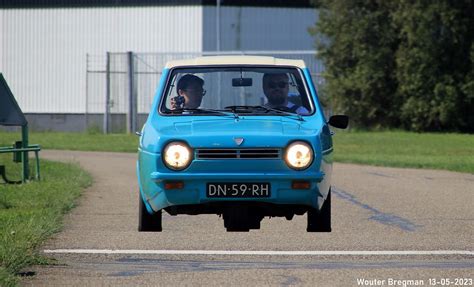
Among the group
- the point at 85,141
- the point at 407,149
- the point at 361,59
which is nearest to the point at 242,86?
the point at 407,149

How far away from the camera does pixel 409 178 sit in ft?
78.3

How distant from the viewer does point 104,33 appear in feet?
181

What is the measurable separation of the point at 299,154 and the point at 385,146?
3060 centimetres

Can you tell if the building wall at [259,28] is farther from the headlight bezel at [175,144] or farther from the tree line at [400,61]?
the headlight bezel at [175,144]

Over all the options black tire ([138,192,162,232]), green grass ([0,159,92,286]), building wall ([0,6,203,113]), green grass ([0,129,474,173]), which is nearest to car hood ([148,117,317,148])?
black tire ([138,192,162,232])

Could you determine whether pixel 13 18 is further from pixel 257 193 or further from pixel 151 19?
pixel 257 193

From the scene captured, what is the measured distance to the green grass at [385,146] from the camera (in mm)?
30391

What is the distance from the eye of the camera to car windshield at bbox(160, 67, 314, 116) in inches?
406

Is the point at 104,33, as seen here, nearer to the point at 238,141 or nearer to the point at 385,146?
the point at 385,146

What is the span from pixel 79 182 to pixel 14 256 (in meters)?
10.5

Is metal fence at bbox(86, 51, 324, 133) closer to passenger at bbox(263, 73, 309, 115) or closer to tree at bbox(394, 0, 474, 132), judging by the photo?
tree at bbox(394, 0, 474, 132)

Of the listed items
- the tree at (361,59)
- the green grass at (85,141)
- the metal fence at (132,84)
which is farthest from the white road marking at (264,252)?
the metal fence at (132,84)

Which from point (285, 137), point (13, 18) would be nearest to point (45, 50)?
point (13, 18)

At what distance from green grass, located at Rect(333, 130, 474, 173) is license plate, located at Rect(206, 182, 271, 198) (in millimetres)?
17926
